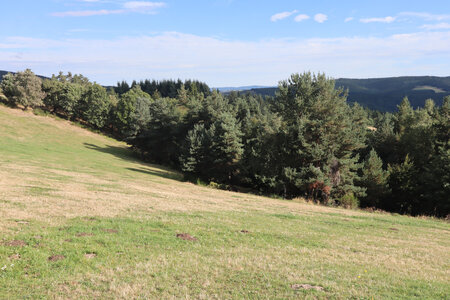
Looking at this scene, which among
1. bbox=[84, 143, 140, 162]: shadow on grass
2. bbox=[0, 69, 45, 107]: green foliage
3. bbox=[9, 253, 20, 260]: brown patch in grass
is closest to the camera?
bbox=[9, 253, 20, 260]: brown patch in grass

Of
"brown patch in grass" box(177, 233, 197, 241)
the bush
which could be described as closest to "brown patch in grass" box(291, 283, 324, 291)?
"brown patch in grass" box(177, 233, 197, 241)

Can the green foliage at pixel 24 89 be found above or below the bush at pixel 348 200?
above

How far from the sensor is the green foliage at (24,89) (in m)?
92.1

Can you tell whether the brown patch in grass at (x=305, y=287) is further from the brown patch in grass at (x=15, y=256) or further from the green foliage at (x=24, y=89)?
the green foliage at (x=24, y=89)

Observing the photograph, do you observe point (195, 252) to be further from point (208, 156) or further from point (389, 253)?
point (208, 156)

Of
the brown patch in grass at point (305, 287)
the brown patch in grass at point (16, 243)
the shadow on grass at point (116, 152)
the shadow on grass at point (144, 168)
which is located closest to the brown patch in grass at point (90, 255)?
the brown patch in grass at point (16, 243)

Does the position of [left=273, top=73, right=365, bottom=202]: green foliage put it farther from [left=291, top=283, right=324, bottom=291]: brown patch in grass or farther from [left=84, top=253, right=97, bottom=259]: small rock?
[left=84, top=253, right=97, bottom=259]: small rock

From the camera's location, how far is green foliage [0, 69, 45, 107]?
9206 centimetres

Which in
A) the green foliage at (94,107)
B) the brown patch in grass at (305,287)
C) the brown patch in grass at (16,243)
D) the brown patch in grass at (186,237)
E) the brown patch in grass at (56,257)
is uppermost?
the green foliage at (94,107)

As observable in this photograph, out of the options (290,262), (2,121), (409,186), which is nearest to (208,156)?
(409,186)

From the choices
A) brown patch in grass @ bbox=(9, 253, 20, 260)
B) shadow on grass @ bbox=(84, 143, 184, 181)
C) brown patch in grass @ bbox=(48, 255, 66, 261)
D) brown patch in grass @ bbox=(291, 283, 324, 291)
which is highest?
brown patch in grass @ bbox=(9, 253, 20, 260)

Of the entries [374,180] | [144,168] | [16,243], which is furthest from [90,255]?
[144,168]

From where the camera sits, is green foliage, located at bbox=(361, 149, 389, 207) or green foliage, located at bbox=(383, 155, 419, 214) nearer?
green foliage, located at bbox=(361, 149, 389, 207)

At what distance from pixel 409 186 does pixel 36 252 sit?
49078 millimetres
